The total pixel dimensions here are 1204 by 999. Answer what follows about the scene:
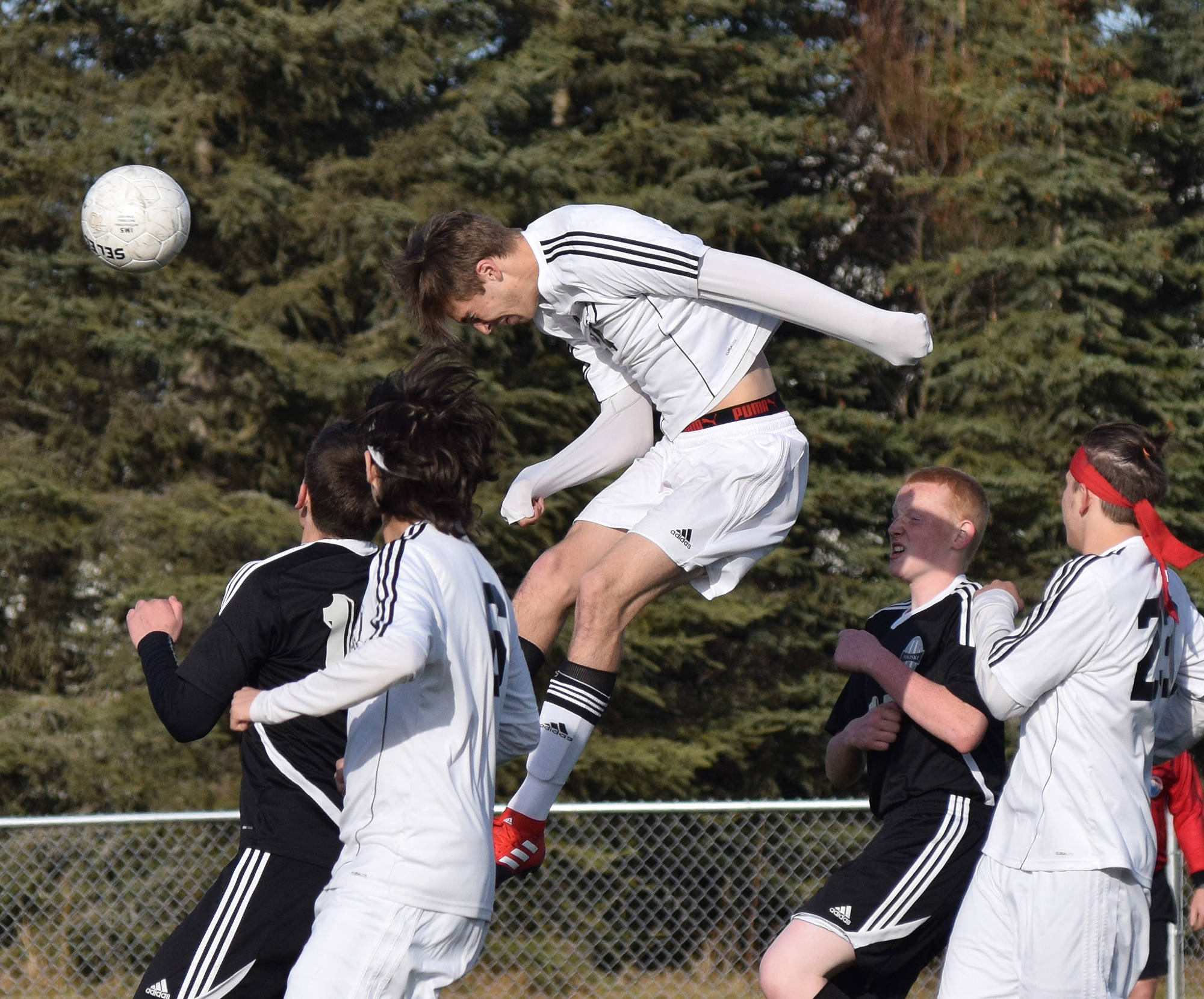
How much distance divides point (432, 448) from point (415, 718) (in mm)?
572

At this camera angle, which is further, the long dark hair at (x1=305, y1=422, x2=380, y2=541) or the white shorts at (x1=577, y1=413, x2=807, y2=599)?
the white shorts at (x1=577, y1=413, x2=807, y2=599)

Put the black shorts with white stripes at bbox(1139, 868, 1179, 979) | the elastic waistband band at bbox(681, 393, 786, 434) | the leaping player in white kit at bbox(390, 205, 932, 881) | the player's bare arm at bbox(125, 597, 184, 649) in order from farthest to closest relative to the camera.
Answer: the black shorts with white stripes at bbox(1139, 868, 1179, 979), the elastic waistband band at bbox(681, 393, 786, 434), the leaping player in white kit at bbox(390, 205, 932, 881), the player's bare arm at bbox(125, 597, 184, 649)

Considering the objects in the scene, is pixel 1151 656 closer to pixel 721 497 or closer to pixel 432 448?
pixel 721 497

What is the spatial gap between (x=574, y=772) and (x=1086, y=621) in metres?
8.37

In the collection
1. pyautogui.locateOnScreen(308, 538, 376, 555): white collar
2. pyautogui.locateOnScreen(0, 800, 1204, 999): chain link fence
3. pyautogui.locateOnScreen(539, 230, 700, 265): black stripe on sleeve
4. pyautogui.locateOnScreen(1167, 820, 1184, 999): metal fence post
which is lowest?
pyautogui.locateOnScreen(0, 800, 1204, 999): chain link fence

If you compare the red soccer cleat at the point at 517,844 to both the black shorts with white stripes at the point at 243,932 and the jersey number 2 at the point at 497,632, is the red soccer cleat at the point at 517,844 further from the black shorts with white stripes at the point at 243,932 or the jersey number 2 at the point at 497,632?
the jersey number 2 at the point at 497,632

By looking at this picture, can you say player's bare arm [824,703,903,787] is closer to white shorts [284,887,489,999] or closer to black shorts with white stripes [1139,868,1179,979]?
black shorts with white stripes [1139,868,1179,979]

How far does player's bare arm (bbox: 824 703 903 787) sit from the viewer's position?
3.88m

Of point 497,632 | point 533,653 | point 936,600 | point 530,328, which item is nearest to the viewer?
point 497,632

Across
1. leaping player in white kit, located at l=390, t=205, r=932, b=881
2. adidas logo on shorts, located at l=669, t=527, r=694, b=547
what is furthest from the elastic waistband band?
adidas logo on shorts, located at l=669, t=527, r=694, b=547

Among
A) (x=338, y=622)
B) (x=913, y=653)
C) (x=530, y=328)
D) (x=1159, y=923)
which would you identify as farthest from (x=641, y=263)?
(x=530, y=328)

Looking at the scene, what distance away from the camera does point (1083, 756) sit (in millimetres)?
3412

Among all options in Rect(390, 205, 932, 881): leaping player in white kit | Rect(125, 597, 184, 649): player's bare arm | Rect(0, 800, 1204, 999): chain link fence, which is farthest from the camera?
Rect(0, 800, 1204, 999): chain link fence

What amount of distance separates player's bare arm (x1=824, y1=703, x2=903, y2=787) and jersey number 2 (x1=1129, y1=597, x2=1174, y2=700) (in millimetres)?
684
